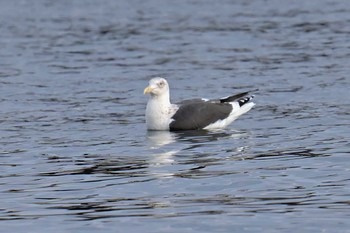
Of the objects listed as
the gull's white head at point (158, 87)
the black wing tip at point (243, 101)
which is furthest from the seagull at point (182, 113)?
the black wing tip at point (243, 101)

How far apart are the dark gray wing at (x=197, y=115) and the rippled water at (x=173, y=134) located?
30 cm

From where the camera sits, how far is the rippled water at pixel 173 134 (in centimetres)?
1164

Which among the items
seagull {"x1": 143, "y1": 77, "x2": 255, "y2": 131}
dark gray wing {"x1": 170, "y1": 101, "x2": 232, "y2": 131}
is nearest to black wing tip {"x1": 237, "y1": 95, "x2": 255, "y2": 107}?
seagull {"x1": 143, "y1": 77, "x2": 255, "y2": 131}

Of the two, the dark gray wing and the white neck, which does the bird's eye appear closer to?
the white neck

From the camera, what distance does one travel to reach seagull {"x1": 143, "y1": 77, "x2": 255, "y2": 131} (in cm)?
1827

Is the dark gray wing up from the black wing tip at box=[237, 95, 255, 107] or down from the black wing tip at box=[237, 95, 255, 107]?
down

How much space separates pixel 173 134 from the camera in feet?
58.8

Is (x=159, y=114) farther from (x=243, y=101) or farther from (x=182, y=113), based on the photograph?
(x=243, y=101)

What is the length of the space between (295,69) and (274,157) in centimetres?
1062

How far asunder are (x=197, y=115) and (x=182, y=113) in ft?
0.78

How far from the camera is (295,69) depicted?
2544 centimetres

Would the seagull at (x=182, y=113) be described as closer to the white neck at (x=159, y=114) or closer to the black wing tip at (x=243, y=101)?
the white neck at (x=159, y=114)

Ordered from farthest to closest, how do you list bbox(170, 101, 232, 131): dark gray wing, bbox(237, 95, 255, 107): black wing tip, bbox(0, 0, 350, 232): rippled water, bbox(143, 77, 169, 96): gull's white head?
bbox(237, 95, 255, 107): black wing tip → bbox(143, 77, 169, 96): gull's white head → bbox(170, 101, 232, 131): dark gray wing → bbox(0, 0, 350, 232): rippled water

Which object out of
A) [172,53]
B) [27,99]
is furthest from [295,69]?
[27,99]
